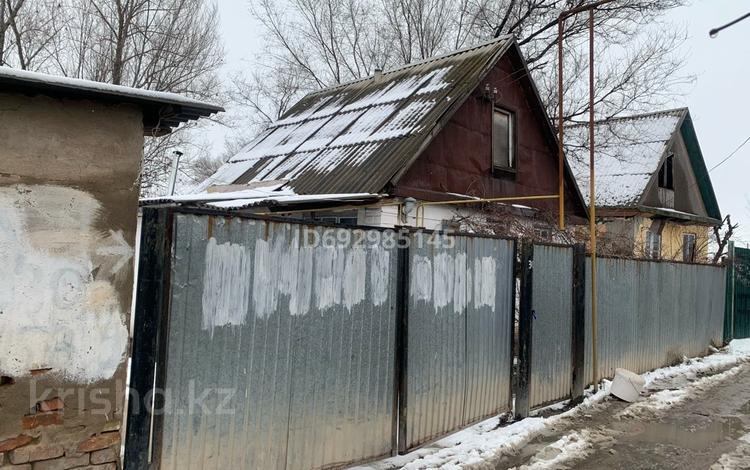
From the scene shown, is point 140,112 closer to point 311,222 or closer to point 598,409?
point 311,222

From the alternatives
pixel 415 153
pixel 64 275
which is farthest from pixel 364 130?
pixel 64 275

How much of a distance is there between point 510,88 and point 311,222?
959cm

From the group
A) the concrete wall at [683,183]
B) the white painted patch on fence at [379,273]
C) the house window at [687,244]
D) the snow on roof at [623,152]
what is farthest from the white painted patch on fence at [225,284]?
the house window at [687,244]

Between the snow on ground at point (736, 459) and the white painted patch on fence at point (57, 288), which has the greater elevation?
the white painted patch on fence at point (57, 288)

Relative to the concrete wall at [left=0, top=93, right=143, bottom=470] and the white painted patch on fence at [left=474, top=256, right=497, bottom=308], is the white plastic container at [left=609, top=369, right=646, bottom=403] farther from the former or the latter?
A: the concrete wall at [left=0, top=93, right=143, bottom=470]

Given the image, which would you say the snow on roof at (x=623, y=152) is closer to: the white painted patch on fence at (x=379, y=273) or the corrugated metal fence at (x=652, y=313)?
the corrugated metal fence at (x=652, y=313)

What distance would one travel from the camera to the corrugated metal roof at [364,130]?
10125 millimetres

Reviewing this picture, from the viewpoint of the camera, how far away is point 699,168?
858 inches

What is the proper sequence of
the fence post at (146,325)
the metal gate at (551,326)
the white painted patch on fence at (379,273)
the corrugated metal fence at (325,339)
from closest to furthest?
1. the fence post at (146,325)
2. the corrugated metal fence at (325,339)
3. the white painted patch on fence at (379,273)
4. the metal gate at (551,326)

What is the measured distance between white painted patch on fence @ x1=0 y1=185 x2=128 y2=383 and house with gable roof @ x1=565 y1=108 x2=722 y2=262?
16.0 meters

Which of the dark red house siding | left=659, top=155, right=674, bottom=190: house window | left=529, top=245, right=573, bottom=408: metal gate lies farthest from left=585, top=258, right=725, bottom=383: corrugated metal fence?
left=659, top=155, right=674, bottom=190: house window

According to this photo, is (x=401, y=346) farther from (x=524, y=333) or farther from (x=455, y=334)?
(x=524, y=333)

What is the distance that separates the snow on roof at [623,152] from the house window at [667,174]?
2.40 ft

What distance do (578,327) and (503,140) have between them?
244 inches
